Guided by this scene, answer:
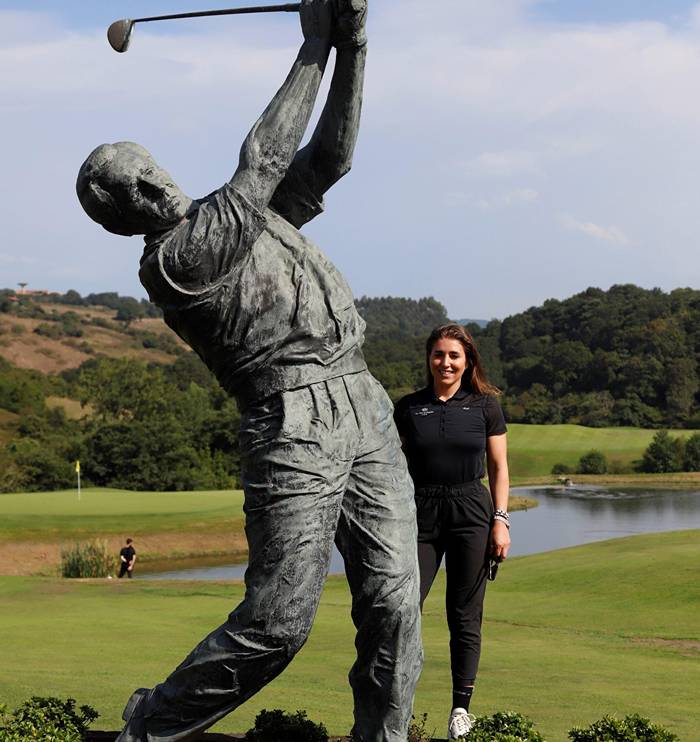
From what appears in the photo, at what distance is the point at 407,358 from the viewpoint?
262ft

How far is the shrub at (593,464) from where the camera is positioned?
2354 inches

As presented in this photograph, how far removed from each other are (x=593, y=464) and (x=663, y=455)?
3.54 metres

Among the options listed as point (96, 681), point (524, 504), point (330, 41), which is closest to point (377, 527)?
point (330, 41)

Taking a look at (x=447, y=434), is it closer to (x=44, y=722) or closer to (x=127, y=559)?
(x=44, y=722)

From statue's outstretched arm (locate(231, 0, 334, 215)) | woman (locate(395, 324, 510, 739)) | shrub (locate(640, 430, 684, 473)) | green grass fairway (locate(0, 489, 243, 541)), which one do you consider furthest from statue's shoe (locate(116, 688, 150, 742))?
shrub (locate(640, 430, 684, 473))

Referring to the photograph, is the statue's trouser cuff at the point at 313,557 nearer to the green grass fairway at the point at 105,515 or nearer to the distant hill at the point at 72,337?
the green grass fairway at the point at 105,515

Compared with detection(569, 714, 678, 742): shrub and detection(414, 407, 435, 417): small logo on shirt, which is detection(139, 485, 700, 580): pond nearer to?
detection(414, 407, 435, 417): small logo on shirt

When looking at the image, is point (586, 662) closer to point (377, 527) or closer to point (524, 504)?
point (377, 527)

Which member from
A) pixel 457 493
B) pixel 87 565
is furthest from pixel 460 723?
pixel 87 565

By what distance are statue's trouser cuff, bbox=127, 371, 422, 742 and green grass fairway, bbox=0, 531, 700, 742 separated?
2540mm

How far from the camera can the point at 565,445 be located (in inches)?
2581

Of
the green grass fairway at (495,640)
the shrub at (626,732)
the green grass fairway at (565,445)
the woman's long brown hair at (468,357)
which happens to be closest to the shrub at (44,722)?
the green grass fairway at (495,640)

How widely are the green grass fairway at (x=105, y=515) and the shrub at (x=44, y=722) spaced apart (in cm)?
2150

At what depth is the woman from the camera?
5242 mm
